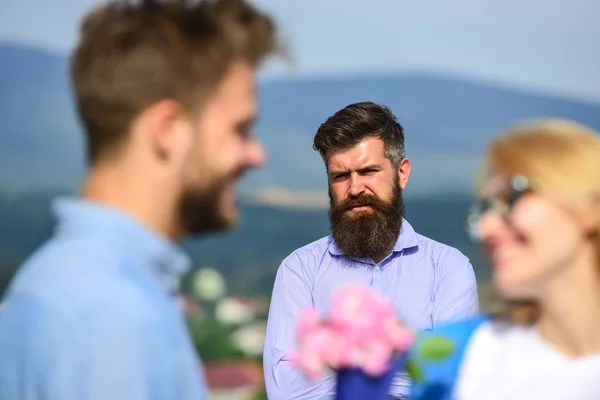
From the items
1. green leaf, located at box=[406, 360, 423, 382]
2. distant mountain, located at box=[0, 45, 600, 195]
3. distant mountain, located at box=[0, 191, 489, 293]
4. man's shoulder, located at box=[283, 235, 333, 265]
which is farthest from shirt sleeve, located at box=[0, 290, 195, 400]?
distant mountain, located at box=[0, 45, 600, 195]

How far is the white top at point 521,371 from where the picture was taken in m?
1.85

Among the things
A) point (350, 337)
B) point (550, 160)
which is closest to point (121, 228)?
point (350, 337)

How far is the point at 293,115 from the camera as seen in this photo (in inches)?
246

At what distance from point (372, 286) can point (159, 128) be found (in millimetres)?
1971

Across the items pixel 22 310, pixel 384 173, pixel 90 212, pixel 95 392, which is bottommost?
pixel 95 392

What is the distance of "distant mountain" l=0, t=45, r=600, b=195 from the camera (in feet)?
20.3

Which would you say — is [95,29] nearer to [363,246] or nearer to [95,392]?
[95,392]

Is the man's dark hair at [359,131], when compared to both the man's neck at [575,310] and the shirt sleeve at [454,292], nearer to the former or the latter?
the shirt sleeve at [454,292]

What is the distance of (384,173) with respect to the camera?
362 centimetres

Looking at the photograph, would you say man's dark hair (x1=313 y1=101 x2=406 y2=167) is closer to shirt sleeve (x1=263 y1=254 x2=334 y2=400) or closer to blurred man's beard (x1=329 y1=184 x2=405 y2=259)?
blurred man's beard (x1=329 y1=184 x2=405 y2=259)

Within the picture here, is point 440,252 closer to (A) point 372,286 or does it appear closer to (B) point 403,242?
(B) point 403,242

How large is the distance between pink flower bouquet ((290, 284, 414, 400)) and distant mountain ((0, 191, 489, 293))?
4211 millimetres

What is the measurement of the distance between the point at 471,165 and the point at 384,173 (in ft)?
10.0

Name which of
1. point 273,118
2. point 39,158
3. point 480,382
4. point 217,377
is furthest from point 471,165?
point 480,382
